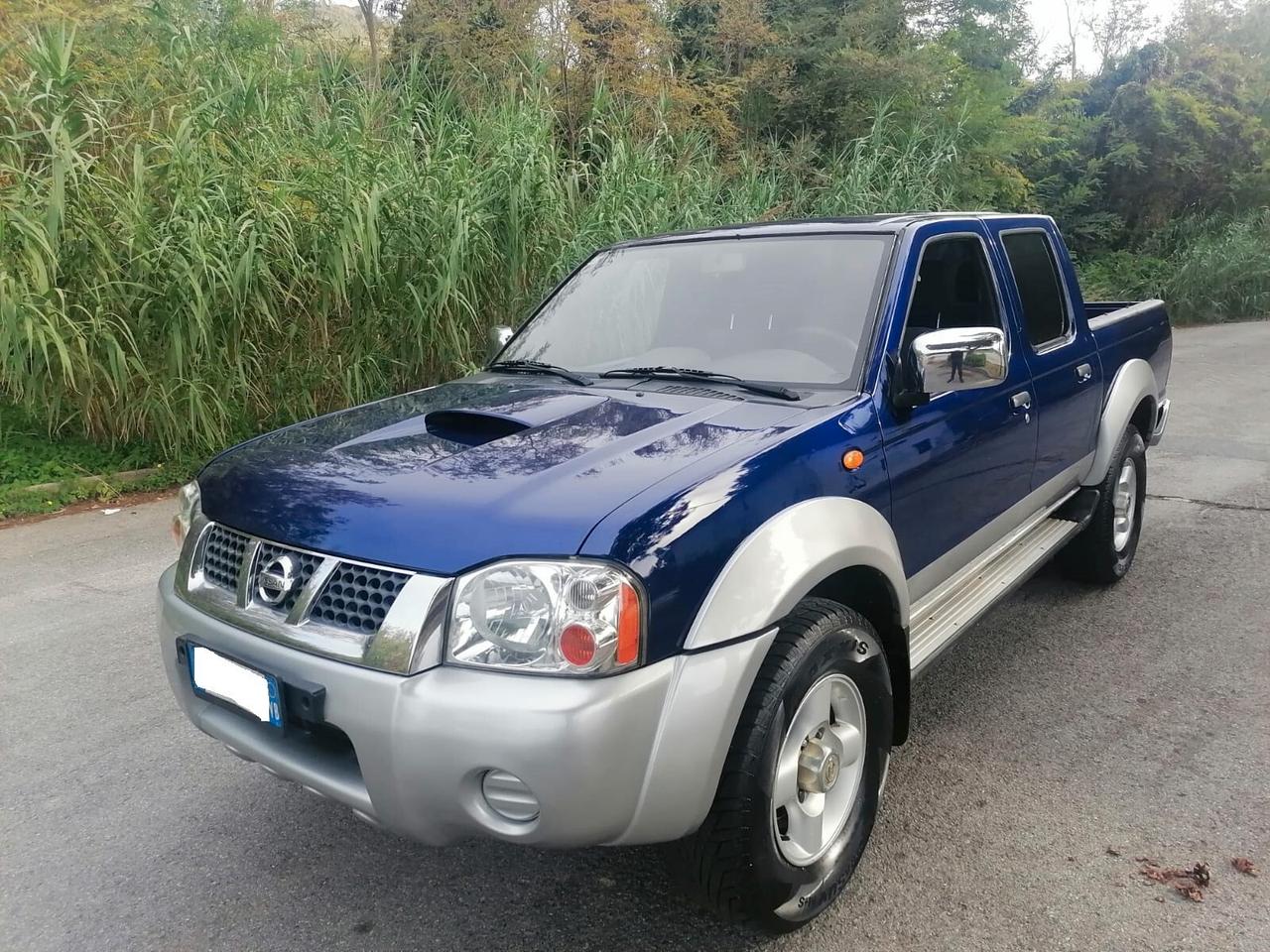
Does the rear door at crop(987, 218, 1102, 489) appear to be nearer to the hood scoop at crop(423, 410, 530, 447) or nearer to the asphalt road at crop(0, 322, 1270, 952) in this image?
the asphalt road at crop(0, 322, 1270, 952)

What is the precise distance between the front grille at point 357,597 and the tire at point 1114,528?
3.38 metres

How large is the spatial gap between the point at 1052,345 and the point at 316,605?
119 inches

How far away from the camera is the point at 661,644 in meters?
1.92

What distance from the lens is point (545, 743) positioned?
5.89ft

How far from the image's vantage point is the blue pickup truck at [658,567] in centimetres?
188

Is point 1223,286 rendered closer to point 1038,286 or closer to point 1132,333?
point 1132,333

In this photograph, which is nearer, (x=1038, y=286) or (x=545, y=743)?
(x=545, y=743)

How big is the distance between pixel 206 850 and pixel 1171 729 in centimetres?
309

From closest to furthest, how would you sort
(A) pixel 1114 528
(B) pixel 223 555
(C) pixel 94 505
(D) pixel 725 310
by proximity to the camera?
1. (B) pixel 223 555
2. (D) pixel 725 310
3. (A) pixel 1114 528
4. (C) pixel 94 505

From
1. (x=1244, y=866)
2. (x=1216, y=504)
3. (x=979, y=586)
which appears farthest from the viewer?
(x=1216, y=504)

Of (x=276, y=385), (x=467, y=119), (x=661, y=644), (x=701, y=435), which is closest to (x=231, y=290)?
(x=276, y=385)

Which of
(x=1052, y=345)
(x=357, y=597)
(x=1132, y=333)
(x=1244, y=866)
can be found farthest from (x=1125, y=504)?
(x=357, y=597)

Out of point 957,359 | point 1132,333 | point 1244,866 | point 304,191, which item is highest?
point 304,191

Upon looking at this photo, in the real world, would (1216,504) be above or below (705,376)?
below
